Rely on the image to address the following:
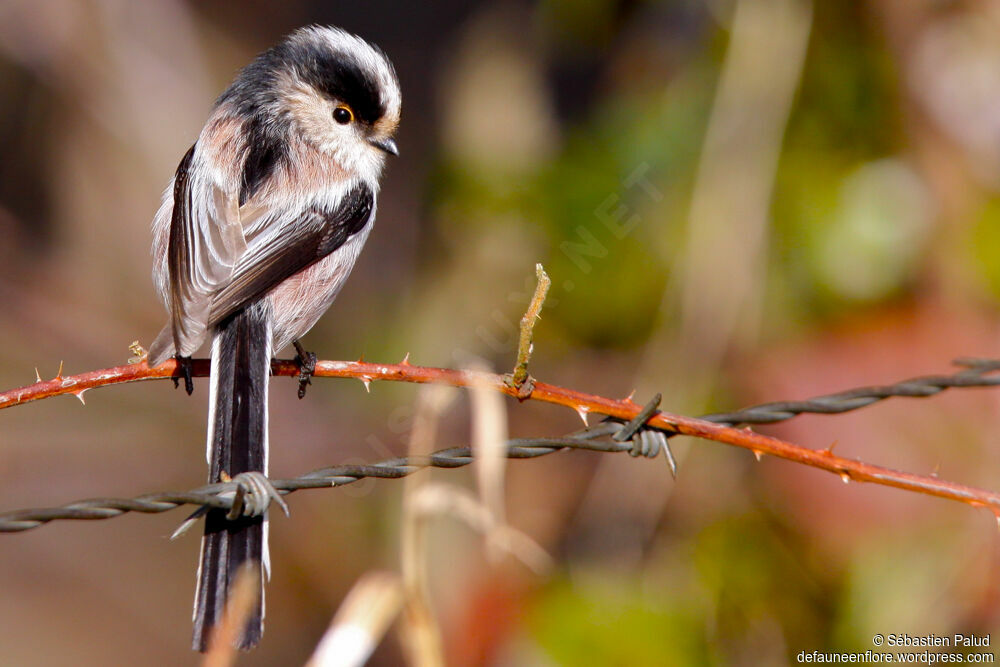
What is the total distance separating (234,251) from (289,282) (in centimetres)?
21

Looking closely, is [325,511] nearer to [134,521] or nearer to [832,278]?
[134,521]

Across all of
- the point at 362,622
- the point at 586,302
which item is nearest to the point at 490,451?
the point at 362,622

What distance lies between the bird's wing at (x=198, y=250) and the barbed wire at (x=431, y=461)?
1.87 feet

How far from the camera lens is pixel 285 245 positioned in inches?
106

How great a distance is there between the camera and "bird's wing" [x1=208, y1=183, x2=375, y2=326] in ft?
8.29

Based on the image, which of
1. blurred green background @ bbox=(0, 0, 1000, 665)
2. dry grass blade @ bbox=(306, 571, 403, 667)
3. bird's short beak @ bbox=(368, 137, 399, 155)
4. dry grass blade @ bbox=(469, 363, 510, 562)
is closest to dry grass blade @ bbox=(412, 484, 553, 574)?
dry grass blade @ bbox=(469, 363, 510, 562)

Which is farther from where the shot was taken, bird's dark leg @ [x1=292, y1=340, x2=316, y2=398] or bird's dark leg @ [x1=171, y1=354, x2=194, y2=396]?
bird's dark leg @ [x1=292, y1=340, x2=316, y2=398]

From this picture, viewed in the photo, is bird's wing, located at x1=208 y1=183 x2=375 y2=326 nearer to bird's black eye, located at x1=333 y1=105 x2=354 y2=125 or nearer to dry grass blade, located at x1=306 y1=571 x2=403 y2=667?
bird's black eye, located at x1=333 y1=105 x2=354 y2=125

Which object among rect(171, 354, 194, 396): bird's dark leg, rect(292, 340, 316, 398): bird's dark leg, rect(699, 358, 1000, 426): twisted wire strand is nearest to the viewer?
rect(699, 358, 1000, 426): twisted wire strand

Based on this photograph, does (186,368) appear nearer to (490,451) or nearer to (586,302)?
(490,451)

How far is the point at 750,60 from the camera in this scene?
4.41 m

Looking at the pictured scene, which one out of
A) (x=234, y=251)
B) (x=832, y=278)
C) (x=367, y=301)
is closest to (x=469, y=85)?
(x=367, y=301)

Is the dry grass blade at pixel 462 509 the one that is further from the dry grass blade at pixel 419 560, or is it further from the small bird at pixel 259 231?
the small bird at pixel 259 231

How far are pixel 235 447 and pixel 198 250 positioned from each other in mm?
642
